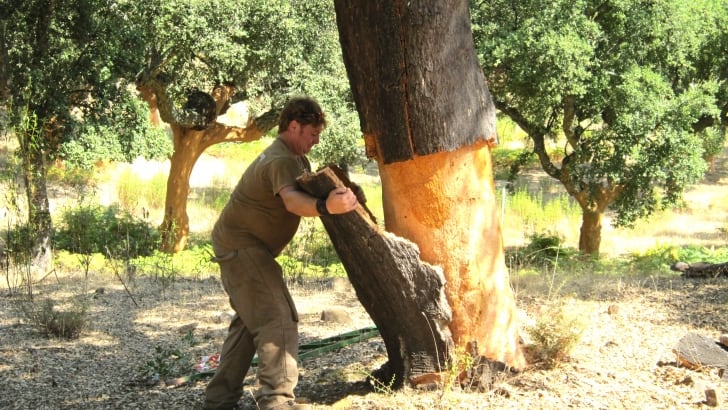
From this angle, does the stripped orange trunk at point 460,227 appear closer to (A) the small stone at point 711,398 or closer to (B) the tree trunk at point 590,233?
(A) the small stone at point 711,398

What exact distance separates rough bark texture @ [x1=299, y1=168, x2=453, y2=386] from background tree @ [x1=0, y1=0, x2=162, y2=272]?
10328 millimetres

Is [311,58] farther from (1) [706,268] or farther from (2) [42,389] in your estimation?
(2) [42,389]

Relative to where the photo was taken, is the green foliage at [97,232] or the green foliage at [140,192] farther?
the green foliage at [140,192]

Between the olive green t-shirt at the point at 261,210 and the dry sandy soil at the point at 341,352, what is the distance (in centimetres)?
99

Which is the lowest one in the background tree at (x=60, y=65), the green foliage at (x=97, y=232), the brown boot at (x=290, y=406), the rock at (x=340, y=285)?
the green foliage at (x=97, y=232)

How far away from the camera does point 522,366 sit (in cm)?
463

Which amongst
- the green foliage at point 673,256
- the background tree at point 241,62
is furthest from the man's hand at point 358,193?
the green foliage at point 673,256

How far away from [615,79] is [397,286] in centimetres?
1403

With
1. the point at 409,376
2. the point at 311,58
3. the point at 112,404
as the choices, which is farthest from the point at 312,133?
the point at 311,58

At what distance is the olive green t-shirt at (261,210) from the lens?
14.4 ft

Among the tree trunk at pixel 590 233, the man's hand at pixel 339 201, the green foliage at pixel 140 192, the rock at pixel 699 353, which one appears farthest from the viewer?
the green foliage at pixel 140 192

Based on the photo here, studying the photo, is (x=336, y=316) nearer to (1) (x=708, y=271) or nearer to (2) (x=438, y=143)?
(2) (x=438, y=143)

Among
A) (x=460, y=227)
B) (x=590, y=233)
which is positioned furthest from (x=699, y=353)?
(x=590, y=233)

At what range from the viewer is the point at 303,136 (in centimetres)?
452
